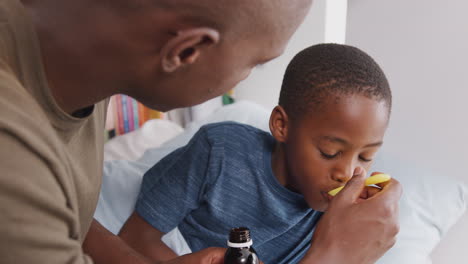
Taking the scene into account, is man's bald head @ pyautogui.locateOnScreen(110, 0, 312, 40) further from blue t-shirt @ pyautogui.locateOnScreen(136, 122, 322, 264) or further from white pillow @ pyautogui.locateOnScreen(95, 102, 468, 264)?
white pillow @ pyautogui.locateOnScreen(95, 102, 468, 264)

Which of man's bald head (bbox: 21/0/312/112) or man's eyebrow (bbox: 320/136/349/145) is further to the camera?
man's eyebrow (bbox: 320/136/349/145)

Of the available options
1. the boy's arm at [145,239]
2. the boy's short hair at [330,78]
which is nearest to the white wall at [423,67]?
the boy's short hair at [330,78]

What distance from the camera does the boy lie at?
3.28 feet

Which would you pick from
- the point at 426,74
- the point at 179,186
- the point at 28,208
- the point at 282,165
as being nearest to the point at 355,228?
the point at 282,165

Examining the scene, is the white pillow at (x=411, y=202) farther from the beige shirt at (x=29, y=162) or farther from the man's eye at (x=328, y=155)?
the beige shirt at (x=29, y=162)

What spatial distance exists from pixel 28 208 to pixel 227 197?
28.3 inches

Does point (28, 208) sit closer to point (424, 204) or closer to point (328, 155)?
point (328, 155)

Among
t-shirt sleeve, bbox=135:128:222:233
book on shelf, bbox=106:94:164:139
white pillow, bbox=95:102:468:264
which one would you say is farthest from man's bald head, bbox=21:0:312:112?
book on shelf, bbox=106:94:164:139

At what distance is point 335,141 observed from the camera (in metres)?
0.99

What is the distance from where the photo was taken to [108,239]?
0.98 m

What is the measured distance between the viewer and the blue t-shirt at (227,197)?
113 cm

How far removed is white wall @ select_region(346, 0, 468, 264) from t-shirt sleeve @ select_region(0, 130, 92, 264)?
1.36 meters

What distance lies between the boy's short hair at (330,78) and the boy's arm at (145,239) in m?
0.44

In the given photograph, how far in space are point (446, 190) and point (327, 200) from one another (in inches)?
25.7
